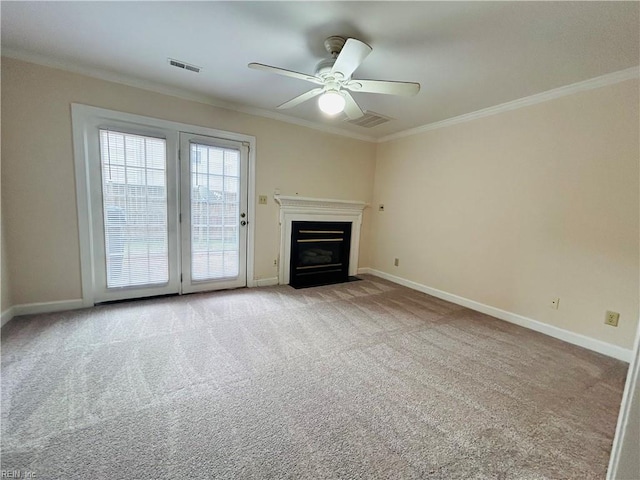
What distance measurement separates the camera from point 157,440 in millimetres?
1354

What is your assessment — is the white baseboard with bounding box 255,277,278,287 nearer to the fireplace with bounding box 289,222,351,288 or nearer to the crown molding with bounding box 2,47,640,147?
the fireplace with bounding box 289,222,351,288

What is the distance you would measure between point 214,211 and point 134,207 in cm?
85

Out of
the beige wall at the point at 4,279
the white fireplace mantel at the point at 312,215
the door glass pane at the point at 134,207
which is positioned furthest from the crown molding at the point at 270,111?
the beige wall at the point at 4,279

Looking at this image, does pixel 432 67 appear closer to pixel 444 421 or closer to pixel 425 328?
pixel 425 328

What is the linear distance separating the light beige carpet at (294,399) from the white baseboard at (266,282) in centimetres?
108

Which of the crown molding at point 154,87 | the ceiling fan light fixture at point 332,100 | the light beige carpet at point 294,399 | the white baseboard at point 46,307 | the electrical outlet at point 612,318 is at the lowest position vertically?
the light beige carpet at point 294,399

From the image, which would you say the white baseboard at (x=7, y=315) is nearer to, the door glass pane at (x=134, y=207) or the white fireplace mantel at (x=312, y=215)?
the door glass pane at (x=134, y=207)

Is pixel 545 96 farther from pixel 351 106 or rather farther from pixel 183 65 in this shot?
pixel 183 65

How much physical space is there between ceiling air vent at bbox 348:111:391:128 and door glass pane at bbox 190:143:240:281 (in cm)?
174

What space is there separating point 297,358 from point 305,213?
2.42m

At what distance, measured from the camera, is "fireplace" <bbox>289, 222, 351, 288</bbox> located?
4.12 m

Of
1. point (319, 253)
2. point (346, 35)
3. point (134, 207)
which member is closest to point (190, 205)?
point (134, 207)

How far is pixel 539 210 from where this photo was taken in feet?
9.16

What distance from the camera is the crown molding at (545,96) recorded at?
2.23 meters
